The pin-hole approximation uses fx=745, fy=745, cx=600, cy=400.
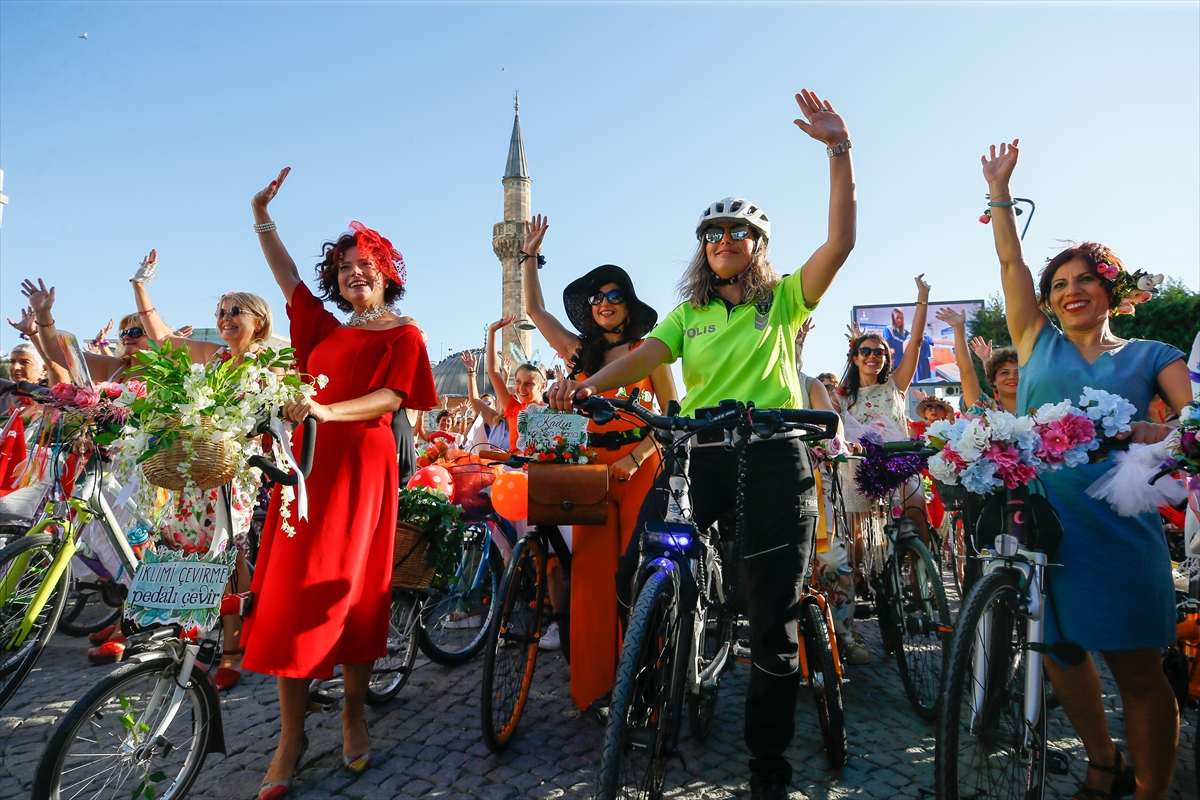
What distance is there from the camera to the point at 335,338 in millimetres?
3441

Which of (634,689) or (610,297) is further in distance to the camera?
(610,297)

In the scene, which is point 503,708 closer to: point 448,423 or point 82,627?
point 82,627

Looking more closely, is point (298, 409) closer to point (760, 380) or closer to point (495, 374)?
point (760, 380)

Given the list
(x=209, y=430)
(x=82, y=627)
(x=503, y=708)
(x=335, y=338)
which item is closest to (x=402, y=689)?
(x=503, y=708)

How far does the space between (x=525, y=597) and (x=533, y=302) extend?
187cm

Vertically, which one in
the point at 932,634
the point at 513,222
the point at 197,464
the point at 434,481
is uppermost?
the point at 513,222

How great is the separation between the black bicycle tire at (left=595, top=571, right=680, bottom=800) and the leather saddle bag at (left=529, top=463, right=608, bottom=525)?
1.03 metres

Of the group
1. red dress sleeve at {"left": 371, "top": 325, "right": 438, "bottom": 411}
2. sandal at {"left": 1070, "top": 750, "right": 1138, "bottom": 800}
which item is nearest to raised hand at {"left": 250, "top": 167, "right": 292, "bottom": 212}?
red dress sleeve at {"left": 371, "top": 325, "right": 438, "bottom": 411}

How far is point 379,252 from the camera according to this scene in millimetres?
3617

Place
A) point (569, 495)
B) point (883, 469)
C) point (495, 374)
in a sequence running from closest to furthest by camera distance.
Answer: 1. point (569, 495)
2. point (883, 469)
3. point (495, 374)

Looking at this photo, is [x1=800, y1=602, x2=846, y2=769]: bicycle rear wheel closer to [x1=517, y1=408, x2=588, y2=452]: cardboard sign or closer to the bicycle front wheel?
the bicycle front wheel

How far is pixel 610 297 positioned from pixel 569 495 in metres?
1.33

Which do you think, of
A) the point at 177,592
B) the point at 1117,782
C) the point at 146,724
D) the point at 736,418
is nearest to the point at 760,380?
the point at 736,418

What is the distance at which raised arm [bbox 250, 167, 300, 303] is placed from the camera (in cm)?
364
